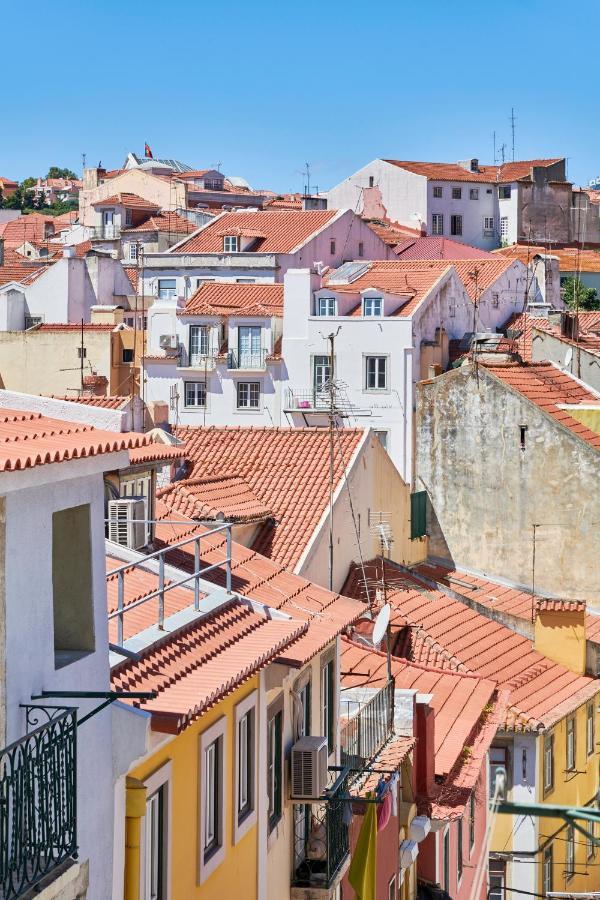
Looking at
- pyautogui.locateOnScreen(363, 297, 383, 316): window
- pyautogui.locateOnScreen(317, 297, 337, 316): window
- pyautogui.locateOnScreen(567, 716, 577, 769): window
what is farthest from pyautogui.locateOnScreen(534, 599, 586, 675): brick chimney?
pyautogui.locateOnScreen(317, 297, 337, 316): window

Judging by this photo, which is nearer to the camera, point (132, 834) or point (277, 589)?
point (132, 834)

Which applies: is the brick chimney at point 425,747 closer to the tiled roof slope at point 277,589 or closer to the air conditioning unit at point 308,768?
the tiled roof slope at point 277,589

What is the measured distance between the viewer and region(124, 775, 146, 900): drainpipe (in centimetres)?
912

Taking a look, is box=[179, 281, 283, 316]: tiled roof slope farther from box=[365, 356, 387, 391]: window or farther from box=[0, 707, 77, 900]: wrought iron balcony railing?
box=[0, 707, 77, 900]: wrought iron balcony railing

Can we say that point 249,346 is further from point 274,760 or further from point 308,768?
point 274,760

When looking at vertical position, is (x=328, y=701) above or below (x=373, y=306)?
below

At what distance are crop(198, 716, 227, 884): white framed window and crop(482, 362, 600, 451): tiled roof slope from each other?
22.6m

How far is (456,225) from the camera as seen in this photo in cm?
8975

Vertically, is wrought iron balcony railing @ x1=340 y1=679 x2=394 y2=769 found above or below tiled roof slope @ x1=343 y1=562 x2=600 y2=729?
above

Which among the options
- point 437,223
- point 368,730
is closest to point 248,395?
point 368,730

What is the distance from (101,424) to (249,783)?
9.61ft

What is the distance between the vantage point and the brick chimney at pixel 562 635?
28.0 metres

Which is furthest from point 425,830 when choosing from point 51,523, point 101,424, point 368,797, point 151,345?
point 151,345

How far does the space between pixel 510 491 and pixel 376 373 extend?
25.8 feet
